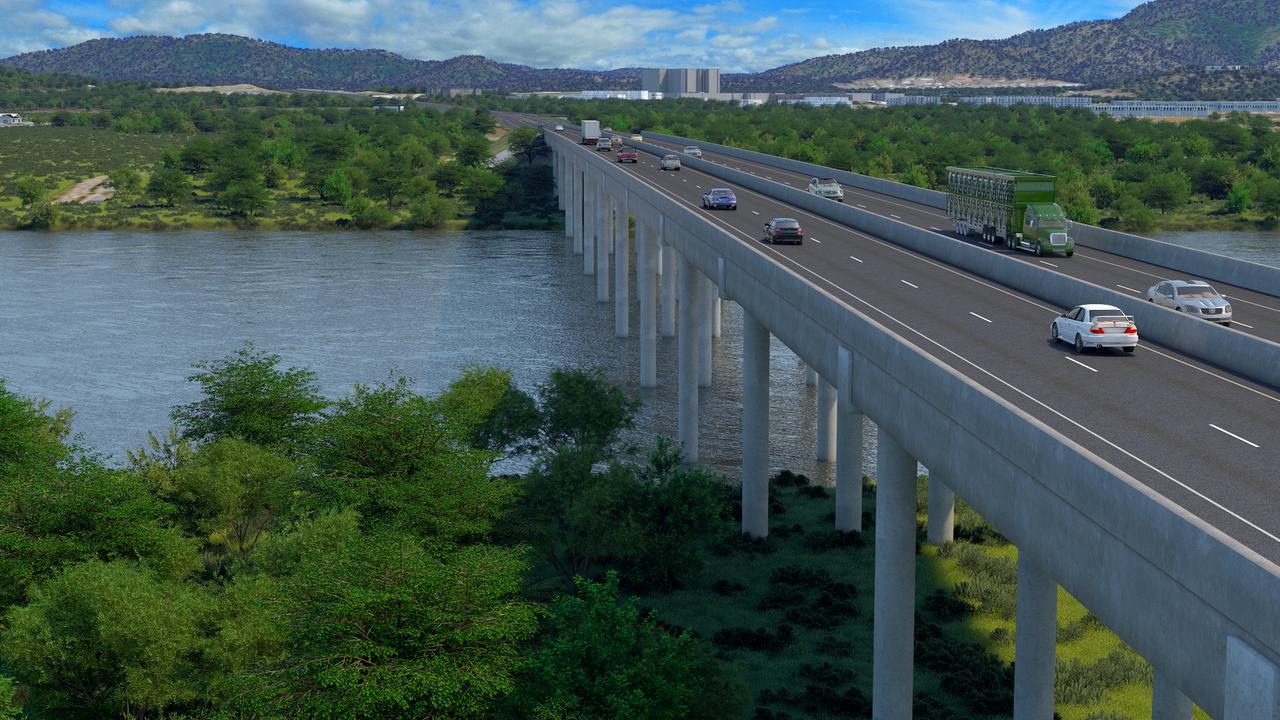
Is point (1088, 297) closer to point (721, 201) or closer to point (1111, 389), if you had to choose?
point (1111, 389)

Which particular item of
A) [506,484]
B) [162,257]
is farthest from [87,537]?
[162,257]

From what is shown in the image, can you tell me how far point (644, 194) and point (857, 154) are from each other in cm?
10180

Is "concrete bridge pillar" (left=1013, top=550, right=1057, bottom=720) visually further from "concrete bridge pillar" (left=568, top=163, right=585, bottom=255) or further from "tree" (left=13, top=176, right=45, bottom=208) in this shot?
"tree" (left=13, top=176, right=45, bottom=208)

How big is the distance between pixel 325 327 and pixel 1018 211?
4564 centimetres

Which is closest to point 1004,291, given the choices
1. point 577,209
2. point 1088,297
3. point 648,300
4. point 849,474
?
point 1088,297

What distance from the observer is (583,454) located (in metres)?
39.1

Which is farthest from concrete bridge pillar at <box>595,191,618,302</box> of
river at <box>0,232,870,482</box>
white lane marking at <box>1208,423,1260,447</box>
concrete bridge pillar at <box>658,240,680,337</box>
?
white lane marking at <box>1208,423,1260,447</box>

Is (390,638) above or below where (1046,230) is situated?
below

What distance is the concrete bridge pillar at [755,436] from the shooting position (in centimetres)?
4209

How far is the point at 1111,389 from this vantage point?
2506 cm

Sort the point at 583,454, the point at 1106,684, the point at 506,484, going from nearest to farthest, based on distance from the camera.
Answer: the point at 1106,684, the point at 506,484, the point at 583,454

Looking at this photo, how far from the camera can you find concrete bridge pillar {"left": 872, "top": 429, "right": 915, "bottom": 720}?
2561cm

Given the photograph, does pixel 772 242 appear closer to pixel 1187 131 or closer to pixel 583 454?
pixel 583 454

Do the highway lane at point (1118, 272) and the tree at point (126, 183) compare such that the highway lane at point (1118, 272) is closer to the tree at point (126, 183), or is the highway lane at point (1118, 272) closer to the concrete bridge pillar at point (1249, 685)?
the concrete bridge pillar at point (1249, 685)
